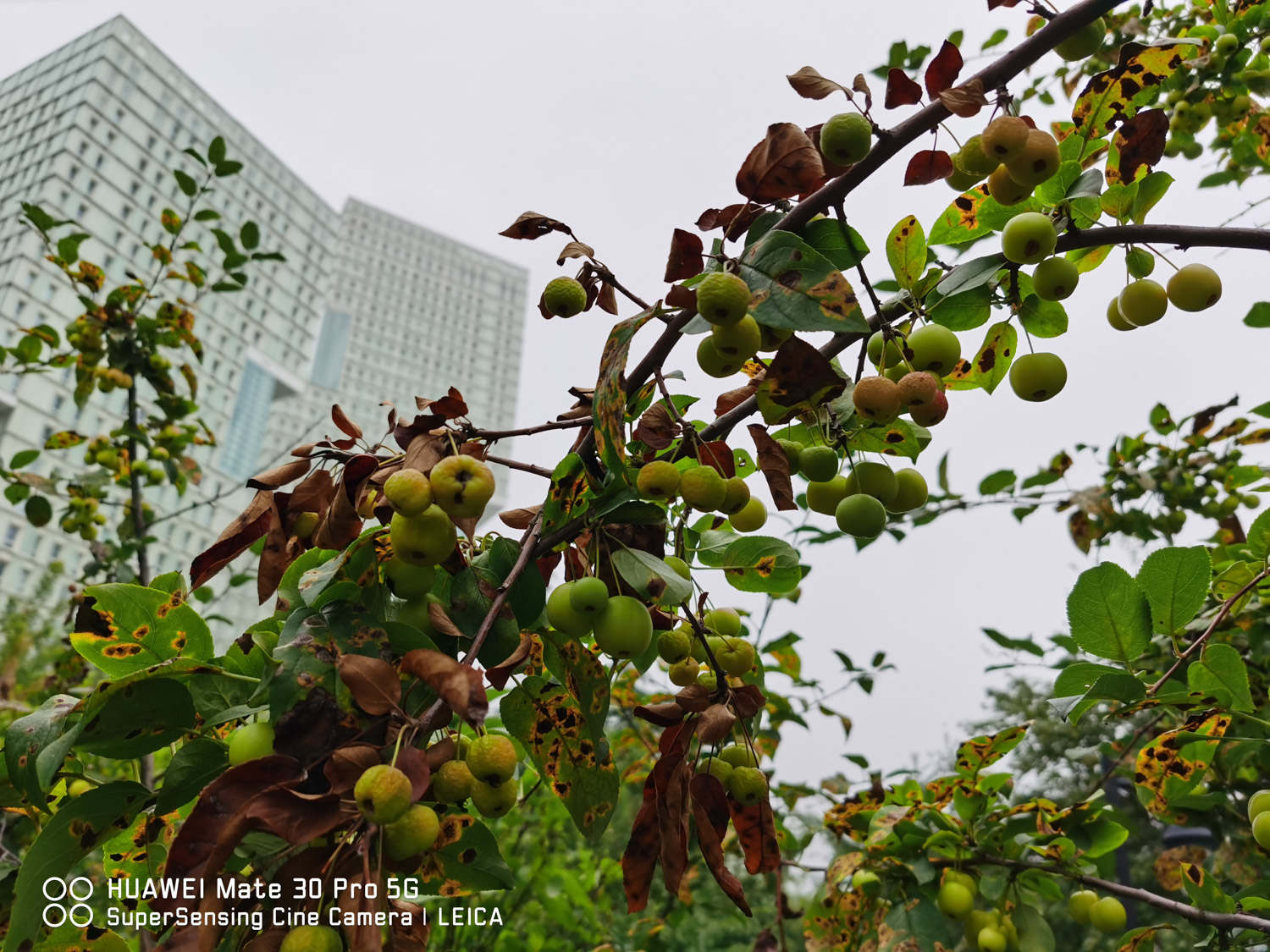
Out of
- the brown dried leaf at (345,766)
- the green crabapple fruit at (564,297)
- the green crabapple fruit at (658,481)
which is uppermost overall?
the green crabapple fruit at (564,297)

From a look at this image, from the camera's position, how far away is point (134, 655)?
2.86 feet

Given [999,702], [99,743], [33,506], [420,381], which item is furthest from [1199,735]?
[420,381]

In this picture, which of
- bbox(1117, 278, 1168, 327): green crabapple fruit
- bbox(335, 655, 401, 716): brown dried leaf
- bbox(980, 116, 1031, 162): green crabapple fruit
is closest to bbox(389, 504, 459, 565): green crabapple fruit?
bbox(335, 655, 401, 716): brown dried leaf

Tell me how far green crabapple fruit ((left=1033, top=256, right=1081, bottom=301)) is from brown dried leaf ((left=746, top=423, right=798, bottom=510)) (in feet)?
1.18

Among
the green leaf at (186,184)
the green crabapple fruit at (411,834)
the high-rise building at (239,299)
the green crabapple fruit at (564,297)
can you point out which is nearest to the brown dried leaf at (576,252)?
the green crabapple fruit at (564,297)

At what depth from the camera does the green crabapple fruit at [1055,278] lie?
90cm

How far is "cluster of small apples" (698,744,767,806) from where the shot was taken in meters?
0.90

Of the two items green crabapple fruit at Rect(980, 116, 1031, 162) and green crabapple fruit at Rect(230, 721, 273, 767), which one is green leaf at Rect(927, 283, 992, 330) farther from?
green crabapple fruit at Rect(230, 721, 273, 767)

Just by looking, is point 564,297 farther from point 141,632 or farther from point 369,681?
point 141,632

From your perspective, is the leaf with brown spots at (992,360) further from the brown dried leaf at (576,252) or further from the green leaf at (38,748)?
the green leaf at (38,748)

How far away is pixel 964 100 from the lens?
2.52ft

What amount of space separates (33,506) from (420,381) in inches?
1440

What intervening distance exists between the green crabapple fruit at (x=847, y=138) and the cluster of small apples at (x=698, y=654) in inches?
21.0

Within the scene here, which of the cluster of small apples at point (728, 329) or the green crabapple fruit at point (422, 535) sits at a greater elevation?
the cluster of small apples at point (728, 329)
